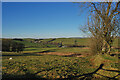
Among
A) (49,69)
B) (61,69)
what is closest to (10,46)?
(49,69)

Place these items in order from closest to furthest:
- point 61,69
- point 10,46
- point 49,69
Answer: point 49,69, point 61,69, point 10,46

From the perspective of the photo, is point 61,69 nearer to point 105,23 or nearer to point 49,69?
point 49,69

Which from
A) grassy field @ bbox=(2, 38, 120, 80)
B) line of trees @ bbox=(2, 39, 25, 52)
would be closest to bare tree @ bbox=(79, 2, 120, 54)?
grassy field @ bbox=(2, 38, 120, 80)

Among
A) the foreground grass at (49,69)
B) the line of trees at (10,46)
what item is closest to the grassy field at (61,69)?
the foreground grass at (49,69)

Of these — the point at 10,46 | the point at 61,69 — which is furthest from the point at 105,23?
the point at 10,46

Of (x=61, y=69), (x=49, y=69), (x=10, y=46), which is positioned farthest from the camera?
(x=10, y=46)

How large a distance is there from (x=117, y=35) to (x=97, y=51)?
3622mm

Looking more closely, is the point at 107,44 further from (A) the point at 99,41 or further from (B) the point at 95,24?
(B) the point at 95,24

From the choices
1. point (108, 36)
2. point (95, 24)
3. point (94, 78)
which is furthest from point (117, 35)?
point (94, 78)

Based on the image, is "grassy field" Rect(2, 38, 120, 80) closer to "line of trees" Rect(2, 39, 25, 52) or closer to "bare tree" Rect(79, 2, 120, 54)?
"bare tree" Rect(79, 2, 120, 54)

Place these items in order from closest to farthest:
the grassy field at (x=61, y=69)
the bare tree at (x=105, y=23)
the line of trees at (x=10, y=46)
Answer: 1. the grassy field at (x=61, y=69)
2. the bare tree at (x=105, y=23)
3. the line of trees at (x=10, y=46)

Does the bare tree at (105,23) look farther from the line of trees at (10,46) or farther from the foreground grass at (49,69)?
the line of trees at (10,46)

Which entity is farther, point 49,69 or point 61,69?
point 61,69

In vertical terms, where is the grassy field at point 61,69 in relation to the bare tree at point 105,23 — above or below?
below
